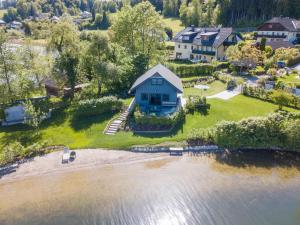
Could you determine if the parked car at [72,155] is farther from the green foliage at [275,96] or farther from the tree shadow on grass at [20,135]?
the green foliage at [275,96]

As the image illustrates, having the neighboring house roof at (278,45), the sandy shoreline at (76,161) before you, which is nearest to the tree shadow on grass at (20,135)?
the sandy shoreline at (76,161)

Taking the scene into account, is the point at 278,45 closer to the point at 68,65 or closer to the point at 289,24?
the point at 289,24

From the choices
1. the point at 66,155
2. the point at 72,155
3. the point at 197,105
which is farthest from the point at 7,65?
the point at 197,105

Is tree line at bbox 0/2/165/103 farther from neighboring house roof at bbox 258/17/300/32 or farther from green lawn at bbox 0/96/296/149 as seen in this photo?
neighboring house roof at bbox 258/17/300/32

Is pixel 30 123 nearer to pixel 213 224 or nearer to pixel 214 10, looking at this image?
pixel 213 224

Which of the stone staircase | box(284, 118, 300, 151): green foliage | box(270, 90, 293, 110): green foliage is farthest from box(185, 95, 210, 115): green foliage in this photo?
box(284, 118, 300, 151): green foliage

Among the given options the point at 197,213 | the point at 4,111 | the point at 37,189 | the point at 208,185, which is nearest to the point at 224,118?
the point at 208,185
